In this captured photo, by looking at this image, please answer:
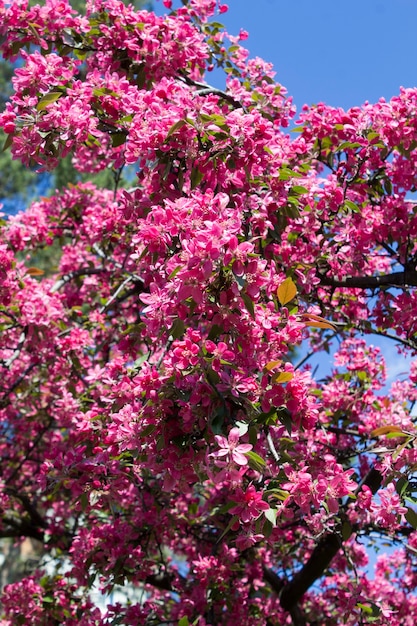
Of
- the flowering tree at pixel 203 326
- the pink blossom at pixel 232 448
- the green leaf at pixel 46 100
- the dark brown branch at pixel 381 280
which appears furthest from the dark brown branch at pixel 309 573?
the green leaf at pixel 46 100

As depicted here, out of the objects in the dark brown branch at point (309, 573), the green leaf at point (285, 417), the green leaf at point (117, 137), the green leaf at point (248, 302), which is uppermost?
the green leaf at point (117, 137)

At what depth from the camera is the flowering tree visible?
6.64ft

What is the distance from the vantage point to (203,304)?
201 cm

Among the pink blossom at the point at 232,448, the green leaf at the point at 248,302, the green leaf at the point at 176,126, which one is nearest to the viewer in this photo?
the pink blossom at the point at 232,448

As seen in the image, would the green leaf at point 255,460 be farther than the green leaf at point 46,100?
No

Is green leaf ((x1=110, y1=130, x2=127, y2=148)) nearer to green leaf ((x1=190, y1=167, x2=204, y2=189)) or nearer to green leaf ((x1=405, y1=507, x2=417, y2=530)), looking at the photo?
green leaf ((x1=190, y1=167, x2=204, y2=189))

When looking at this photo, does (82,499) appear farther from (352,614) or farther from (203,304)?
(352,614)

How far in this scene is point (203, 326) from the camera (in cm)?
271

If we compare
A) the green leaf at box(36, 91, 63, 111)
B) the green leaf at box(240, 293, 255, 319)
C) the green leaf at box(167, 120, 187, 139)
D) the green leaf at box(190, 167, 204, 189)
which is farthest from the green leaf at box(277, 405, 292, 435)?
the green leaf at box(36, 91, 63, 111)

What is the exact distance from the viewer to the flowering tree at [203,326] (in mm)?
2025

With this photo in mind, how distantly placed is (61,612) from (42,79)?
3.05 metres

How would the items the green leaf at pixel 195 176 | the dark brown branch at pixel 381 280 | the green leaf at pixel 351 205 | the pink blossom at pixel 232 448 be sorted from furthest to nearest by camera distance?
the dark brown branch at pixel 381 280, the green leaf at pixel 351 205, the green leaf at pixel 195 176, the pink blossom at pixel 232 448

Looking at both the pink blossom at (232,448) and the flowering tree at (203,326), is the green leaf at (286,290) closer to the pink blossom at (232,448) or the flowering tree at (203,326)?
the flowering tree at (203,326)

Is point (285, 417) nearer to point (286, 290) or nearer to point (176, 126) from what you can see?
point (286, 290)
